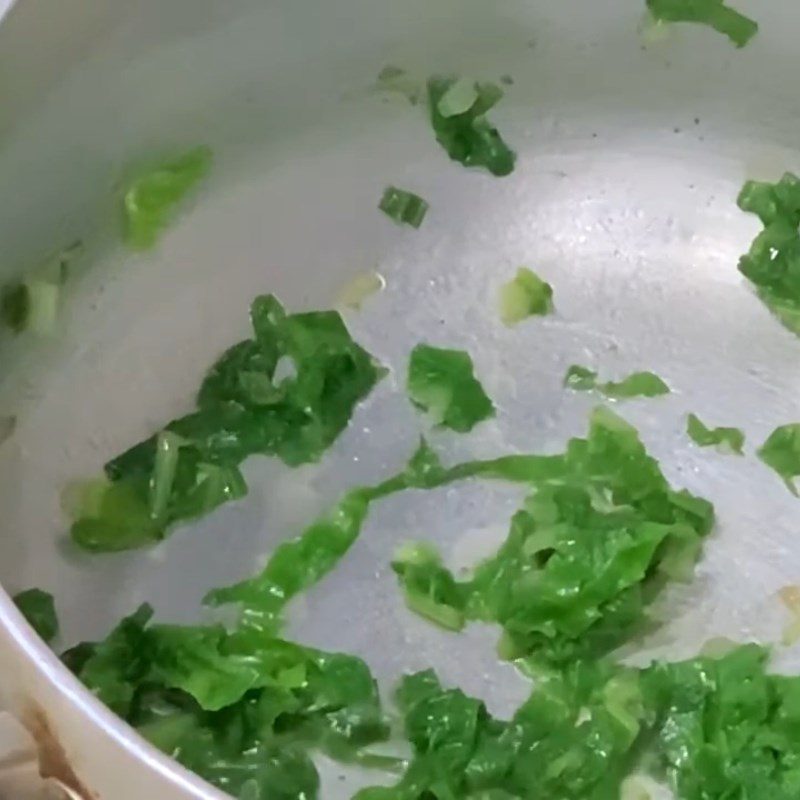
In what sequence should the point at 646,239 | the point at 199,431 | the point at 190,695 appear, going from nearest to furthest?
1. the point at 190,695
2. the point at 199,431
3. the point at 646,239

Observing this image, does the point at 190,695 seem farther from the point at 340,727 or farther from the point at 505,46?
the point at 505,46

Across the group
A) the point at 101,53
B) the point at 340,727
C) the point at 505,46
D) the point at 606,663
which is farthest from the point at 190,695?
the point at 505,46

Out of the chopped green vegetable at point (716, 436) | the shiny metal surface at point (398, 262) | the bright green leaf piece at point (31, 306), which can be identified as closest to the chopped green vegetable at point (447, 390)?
the shiny metal surface at point (398, 262)

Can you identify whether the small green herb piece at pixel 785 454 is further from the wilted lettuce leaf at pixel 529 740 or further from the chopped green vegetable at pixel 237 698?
the chopped green vegetable at pixel 237 698

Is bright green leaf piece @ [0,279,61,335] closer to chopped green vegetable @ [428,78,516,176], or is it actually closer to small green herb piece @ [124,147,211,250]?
small green herb piece @ [124,147,211,250]

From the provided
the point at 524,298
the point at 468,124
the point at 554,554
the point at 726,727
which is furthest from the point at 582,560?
the point at 468,124

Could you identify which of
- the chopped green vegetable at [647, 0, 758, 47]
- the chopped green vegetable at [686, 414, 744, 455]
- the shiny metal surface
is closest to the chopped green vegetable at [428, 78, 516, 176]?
the shiny metal surface

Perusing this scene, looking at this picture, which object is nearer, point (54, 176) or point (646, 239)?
point (54, 176)
